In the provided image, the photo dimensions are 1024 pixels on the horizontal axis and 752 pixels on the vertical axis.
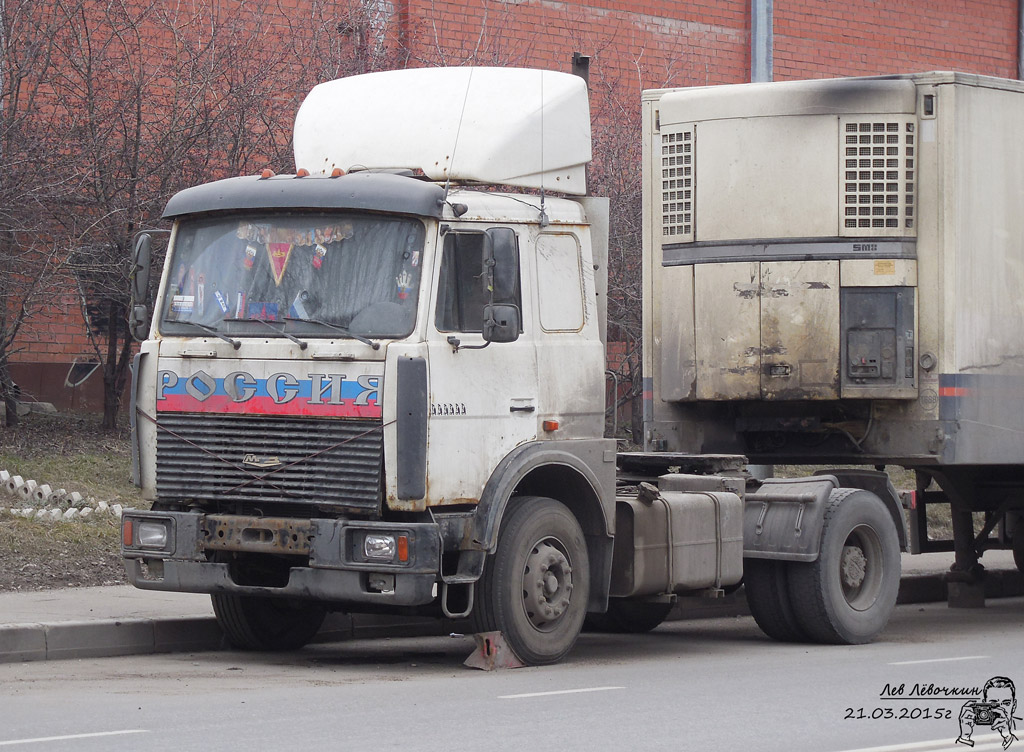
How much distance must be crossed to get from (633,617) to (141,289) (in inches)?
189

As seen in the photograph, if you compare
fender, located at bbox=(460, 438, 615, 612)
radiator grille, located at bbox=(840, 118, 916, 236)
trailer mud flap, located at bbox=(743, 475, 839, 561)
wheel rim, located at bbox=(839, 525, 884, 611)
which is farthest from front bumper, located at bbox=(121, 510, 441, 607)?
radiator grille, located at bbox=(840, 118, 916, 236)

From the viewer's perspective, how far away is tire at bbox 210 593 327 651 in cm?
1063

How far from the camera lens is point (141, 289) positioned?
33.1ft

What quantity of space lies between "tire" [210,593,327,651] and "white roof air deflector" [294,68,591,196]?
9.38ft

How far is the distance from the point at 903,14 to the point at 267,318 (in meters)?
23.2

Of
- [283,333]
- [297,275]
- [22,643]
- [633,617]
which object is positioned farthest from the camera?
[633,617]

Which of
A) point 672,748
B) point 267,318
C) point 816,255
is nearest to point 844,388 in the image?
point 816,255

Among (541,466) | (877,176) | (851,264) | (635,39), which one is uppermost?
(635,39)

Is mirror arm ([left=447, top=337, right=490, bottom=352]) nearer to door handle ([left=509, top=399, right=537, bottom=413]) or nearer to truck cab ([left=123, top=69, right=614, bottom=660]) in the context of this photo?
truck cab ([left=123, top=69, right=614, bottom=660])

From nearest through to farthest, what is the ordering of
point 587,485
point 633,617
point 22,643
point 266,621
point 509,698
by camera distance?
point 509,698 → point 22,643 → point 587,485 → point 266,621 → point 633,617

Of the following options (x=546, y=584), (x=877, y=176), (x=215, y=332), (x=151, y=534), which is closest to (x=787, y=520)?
(x=546, y=584)

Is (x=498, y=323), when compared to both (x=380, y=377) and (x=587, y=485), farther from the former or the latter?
(x=587, y=485)

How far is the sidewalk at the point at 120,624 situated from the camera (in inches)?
399

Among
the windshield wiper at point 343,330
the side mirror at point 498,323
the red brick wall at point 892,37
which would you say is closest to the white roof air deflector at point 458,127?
the side mirror at point 498,323
